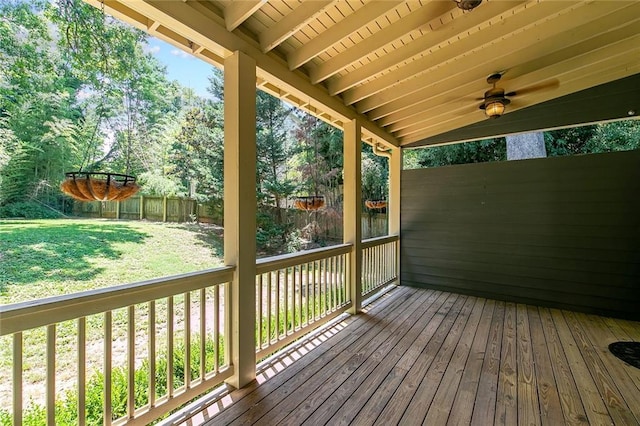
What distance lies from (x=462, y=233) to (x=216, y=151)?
20.2 ft

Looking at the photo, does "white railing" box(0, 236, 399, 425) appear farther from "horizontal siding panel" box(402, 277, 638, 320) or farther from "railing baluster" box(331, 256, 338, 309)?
"horizontal siding panel" box(402, 277, 638, 320)

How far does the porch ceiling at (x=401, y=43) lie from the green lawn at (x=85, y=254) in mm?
3163

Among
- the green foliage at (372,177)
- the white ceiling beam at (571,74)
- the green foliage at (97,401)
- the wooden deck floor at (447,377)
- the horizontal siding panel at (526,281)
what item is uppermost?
the white ceiling beam at (571,74)

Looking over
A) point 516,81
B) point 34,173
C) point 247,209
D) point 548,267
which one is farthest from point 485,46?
point 34,173

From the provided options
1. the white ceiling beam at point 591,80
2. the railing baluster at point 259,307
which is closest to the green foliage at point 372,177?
the white ceiling beam at point 591,80

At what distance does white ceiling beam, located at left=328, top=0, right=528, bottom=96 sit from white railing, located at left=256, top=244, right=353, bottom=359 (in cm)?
195

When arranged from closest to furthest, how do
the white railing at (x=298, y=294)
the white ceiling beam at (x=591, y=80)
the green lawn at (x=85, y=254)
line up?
the white railing at (x=298, y=294) < the white ceiling beam at (x=591, y=80) < the green lawn at (x=85, y=254)

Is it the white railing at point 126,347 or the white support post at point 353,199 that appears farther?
the white support post at point 353,199

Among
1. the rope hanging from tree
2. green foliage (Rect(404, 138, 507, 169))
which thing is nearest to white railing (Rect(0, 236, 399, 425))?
the rope hanging from tree

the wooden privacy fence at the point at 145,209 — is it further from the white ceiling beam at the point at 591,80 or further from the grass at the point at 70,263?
the white ceiling beam at the point at 591,80

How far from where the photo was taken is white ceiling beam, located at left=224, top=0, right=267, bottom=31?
73.3 inches

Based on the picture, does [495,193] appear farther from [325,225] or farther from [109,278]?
[109,278]

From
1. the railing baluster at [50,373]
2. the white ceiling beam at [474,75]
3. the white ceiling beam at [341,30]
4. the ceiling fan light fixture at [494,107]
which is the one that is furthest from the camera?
the ceiling fan light fixture at [494,107]

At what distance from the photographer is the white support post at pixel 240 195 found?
83.9 inches
